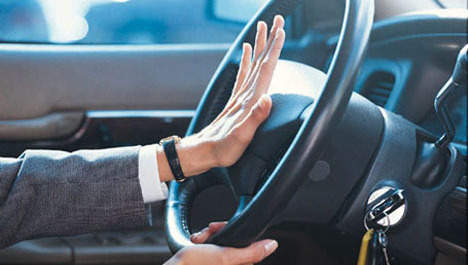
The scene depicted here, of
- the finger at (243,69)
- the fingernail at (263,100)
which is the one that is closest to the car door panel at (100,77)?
the finger at (243,69)

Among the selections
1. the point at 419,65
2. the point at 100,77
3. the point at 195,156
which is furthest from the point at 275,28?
the point at 100,77

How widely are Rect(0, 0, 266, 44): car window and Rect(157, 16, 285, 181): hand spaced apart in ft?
1.90

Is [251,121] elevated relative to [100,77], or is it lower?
elevated

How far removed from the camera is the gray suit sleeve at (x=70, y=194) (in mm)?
725

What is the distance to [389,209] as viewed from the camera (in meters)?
0.71

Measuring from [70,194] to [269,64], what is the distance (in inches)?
12.7

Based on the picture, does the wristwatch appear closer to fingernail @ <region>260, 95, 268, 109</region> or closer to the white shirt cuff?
the white shirt cuff

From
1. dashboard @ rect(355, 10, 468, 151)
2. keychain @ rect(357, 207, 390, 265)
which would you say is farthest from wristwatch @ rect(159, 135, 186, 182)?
dashboard @ rect(355, 10, 468, 151)

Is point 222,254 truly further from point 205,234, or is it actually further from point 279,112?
point 279,112

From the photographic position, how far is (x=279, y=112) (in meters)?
0.70

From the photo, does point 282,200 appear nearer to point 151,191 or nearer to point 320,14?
point 151,191

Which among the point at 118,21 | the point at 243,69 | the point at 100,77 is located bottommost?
the point at 100,77

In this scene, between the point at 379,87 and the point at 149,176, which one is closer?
the point at 149,176

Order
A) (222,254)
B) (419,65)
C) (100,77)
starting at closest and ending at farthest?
1. (222,254)
2. (419,65)
3. (100,77)
